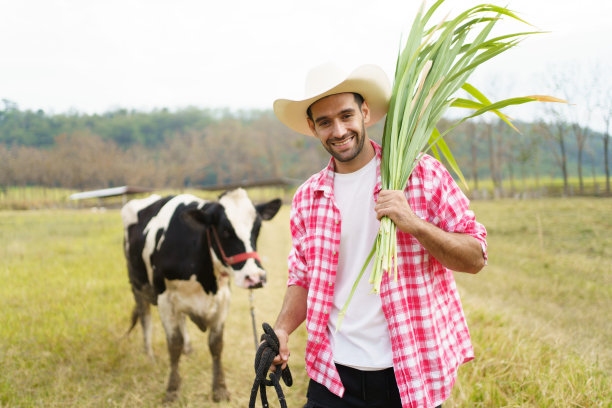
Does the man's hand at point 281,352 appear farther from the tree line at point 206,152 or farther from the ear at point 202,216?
the tree line at point 206,152

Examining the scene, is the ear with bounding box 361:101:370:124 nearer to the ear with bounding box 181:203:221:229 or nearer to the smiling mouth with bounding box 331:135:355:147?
the smiling mouth with bounding box 331:135:355:147

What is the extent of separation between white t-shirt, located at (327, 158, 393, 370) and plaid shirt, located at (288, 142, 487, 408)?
0.04m

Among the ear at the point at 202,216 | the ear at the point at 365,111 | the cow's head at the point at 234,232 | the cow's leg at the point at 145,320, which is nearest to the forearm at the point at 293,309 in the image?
the ear at the point at 365,111

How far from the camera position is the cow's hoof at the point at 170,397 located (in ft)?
12.4

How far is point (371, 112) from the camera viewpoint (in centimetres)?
206

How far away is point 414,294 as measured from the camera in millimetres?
1648

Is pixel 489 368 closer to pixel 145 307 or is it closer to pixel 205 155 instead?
pixel 145 307

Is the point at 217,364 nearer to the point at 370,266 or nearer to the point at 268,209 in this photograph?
the point at 268,209

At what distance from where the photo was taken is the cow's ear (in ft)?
13.3

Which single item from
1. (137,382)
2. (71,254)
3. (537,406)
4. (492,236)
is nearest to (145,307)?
(137,382)

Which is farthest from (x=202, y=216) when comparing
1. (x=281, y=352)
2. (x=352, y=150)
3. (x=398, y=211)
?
(x=398, y=211)

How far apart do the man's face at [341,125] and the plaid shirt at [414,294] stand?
16cm

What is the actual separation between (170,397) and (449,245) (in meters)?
3.34

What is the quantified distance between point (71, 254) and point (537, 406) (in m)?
5.97
